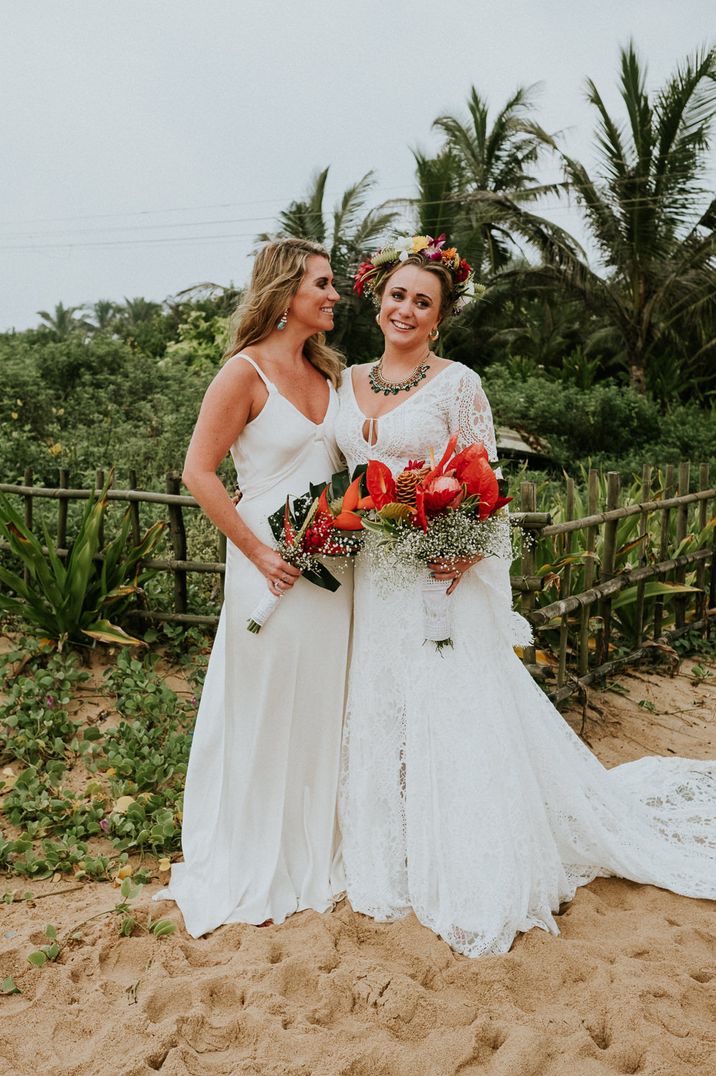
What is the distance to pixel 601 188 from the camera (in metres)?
17.1

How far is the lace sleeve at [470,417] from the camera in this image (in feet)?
10.9

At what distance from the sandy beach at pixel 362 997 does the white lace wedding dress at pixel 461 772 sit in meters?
0.12

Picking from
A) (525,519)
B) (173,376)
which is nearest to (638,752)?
(525,519)

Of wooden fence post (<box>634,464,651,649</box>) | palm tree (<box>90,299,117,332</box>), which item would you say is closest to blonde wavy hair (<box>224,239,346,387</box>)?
wooden fence post (<box>634,464,651,649</box>)

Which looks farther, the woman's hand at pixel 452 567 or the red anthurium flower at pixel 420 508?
the woman's hand at pixel 452 567

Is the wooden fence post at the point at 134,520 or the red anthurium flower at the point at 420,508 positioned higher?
the red anthurium flower at the point at 420,508

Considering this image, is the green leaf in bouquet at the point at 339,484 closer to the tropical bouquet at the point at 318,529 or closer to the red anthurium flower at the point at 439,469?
the tropical bouquet at the point at 318,529

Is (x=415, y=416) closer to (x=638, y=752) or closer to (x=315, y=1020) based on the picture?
(x=315, y=1020)

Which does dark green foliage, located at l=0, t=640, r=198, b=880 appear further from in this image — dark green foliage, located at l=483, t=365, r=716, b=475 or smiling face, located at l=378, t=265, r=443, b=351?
→ dark green foliage, located at l=483, t=365, r=716, b=475

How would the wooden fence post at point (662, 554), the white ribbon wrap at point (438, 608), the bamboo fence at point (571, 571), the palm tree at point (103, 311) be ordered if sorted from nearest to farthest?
the white ribbon wrap at point (438, 608), the bamboo fence at point (571, 571), the wooden fence post at point (662, 554), the palm tree at point (103, 311)

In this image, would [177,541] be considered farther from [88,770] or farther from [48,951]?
[48,951]

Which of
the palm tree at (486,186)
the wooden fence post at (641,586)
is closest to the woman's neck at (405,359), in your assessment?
the wooden fence post at (641,586)

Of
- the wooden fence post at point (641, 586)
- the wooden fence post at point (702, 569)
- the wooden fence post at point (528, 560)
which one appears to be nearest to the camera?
the wooden fence post at point (528, 560)

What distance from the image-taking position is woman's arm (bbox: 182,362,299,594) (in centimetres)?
333
